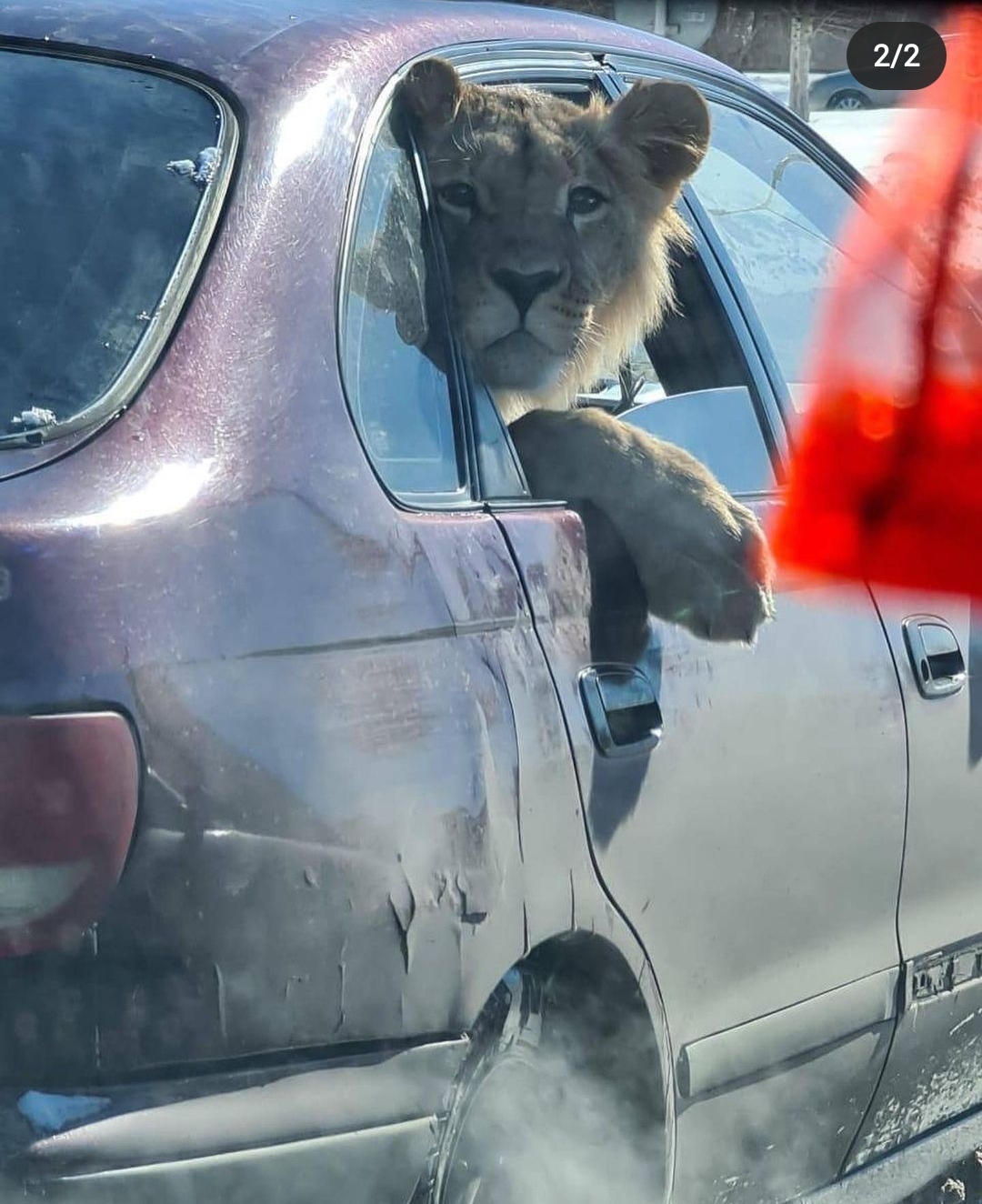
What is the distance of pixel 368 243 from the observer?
7.77ft

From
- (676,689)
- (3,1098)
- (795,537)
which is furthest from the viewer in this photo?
(795,537)

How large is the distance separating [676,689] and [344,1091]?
31.6 inches

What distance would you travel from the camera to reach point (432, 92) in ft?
8.59

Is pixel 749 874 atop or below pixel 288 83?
below

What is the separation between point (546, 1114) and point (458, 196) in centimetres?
135

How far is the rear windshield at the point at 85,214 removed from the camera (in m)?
2.03

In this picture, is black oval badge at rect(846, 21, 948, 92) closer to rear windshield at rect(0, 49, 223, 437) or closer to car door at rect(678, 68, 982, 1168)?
car door at rect(678, 68, 982, 1168)

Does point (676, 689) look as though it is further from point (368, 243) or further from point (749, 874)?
point (368, 243)

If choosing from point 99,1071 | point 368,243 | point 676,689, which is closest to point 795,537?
point 676,689

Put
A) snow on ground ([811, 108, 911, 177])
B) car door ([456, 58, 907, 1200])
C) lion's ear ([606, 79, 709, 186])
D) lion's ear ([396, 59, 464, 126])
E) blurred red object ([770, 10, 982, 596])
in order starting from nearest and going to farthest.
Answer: car door ([456, 58, 907, 1200]) < lion's ear ([396, 59, 464, 126]) < lion's ear ([606, 79, 709, 186]) < blurred red object ([770, 10, 982, 596]) < snow on ground ([811, 108, 911, 177])

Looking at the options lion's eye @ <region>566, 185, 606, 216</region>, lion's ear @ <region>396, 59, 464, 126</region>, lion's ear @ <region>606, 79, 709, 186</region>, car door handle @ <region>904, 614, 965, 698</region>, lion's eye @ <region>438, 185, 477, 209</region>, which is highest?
lion's ear @ <region>396, 59, 464, 126</region>

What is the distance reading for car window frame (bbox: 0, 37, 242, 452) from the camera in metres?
1.95

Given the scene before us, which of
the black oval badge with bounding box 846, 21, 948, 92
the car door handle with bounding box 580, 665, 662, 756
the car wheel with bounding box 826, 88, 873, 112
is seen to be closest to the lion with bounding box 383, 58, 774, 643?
the car door handle with bounding box 580, 665, 662, 756

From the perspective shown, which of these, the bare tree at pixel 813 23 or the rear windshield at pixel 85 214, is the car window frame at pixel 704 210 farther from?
the rear windshield at pixel 85 214
